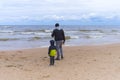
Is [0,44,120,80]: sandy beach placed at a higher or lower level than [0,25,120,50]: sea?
higher

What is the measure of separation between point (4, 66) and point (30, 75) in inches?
72.5

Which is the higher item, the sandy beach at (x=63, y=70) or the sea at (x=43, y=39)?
the sandy beach at (x=63, y=70)

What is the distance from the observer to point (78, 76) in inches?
281

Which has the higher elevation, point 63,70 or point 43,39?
point 63,70

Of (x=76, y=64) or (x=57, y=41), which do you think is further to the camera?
(x=57, y=41)

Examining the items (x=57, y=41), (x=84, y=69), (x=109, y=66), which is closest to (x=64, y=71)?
(x=84, y=69)

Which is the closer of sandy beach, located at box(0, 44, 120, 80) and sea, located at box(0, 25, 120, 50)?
sandy beach, located at box(0, 44, 120, 80)

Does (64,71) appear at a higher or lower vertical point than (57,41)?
lower

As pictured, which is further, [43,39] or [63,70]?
[43,39]

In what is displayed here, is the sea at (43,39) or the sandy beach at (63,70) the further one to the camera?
the sea at (43,39)

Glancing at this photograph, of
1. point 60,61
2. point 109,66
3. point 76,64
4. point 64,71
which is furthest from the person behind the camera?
point 60,61

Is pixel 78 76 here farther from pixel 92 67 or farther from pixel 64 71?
pixel 92 67

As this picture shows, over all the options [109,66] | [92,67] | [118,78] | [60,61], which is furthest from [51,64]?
[118,78]

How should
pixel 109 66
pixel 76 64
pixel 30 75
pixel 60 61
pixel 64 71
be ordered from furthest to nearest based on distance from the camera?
pixel 60 61, pixel 76 64, pixel 109 66, pixel 64 71, pixel 30 75
